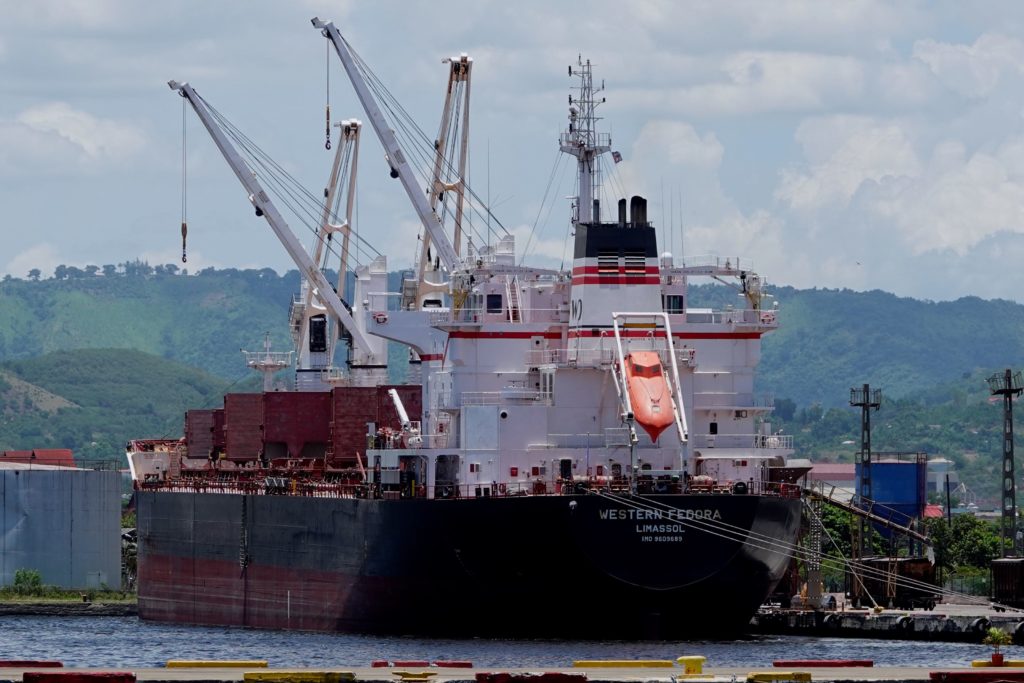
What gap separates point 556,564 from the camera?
6162 centimetres

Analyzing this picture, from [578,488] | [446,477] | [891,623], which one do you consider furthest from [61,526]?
[578,488]

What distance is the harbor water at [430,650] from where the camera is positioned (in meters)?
58.4

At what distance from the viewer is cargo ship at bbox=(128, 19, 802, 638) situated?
61656 millimetres

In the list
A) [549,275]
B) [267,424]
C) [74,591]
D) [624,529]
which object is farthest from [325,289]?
[624,529]

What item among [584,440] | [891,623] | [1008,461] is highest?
[584,440]

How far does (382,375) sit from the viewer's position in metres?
99.1

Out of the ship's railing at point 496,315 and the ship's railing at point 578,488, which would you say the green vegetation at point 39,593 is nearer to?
the ship's railing at point 578,488

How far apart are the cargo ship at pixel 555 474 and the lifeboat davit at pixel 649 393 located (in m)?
0.06

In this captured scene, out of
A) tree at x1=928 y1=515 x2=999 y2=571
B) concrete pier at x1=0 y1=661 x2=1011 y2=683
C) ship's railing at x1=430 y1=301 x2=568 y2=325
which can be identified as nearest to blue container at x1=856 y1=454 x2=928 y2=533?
tree at x1=928 y1=515 x2=999 y2=571

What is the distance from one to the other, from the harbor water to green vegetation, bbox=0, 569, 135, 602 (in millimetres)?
22260

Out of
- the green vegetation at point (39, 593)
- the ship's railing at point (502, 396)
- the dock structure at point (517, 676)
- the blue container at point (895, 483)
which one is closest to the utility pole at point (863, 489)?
the ship's railing at point (502, 396)

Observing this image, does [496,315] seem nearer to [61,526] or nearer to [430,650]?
[430,650]

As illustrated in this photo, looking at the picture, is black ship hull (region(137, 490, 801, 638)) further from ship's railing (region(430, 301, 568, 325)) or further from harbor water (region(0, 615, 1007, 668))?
ship's railing (region(430, 301, 568, 325))

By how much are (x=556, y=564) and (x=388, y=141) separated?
2859 cm
